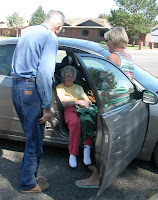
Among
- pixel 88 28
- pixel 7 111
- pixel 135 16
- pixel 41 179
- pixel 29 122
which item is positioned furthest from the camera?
pixel 88 28

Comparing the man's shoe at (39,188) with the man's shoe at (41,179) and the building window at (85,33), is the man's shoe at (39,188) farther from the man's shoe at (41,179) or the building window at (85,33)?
the building window at (85,33)

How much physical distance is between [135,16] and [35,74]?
5093cm

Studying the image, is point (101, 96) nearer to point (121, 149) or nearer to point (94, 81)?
point (94, 81)

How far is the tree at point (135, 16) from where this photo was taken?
49.3m

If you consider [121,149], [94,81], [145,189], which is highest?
[94,81]

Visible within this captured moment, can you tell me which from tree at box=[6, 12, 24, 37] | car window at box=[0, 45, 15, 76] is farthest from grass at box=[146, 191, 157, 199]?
tree at box=[6, 12, 24, 37]

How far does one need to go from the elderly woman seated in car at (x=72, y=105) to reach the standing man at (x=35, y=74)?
611 millimetres

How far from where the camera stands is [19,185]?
108 inches

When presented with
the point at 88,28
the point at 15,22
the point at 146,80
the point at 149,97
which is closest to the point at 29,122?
the point at 149,97

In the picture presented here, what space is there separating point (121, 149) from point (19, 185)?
4.03ft

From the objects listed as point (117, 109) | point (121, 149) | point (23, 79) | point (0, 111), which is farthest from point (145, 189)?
point (0, 111)

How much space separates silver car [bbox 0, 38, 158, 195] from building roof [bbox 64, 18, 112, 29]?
54.3 meters

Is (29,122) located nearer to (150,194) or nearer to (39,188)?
(39,188)

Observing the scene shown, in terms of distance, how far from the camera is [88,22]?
188ft
